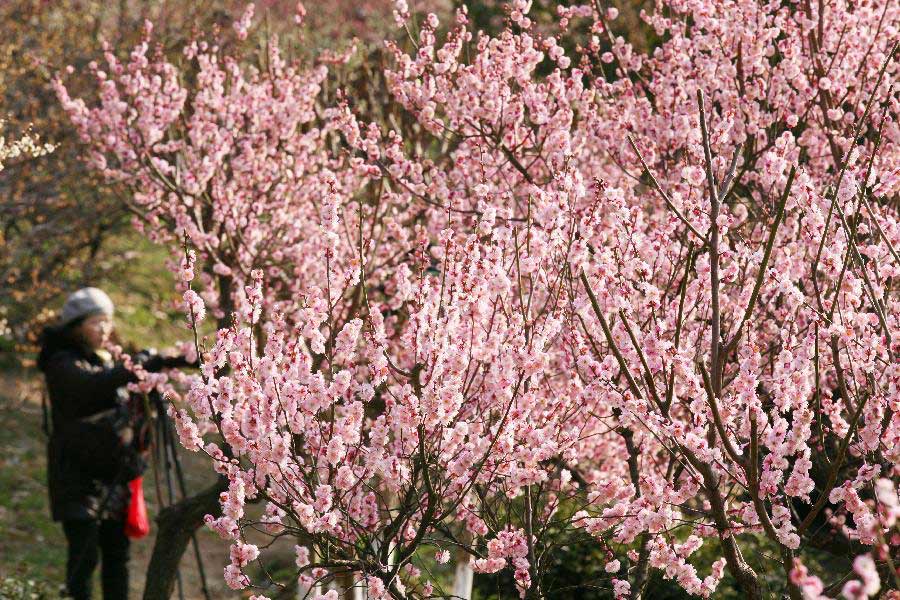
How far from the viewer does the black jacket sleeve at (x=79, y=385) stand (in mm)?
5535

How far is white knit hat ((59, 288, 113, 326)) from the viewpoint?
5641 mm

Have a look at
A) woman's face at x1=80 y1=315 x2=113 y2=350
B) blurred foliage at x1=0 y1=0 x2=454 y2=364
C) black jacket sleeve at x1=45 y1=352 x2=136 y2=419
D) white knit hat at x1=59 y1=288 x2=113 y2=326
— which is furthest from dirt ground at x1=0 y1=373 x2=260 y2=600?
white knit hat at x1=59 y1=288 x2=113 y2=326

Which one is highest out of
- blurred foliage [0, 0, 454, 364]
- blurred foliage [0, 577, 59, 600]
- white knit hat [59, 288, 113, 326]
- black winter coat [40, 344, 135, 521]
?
blurred foliage [0, 0, 454, 364]

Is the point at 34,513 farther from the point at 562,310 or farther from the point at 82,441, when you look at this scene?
the point at 562,310

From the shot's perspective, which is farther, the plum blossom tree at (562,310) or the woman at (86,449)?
the woman at (86,449)

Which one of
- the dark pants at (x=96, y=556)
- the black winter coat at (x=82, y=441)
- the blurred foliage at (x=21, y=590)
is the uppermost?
the black winter coat at (x=82, y=441)

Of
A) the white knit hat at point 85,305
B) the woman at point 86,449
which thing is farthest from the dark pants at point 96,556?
the white knit hat at point 85,305

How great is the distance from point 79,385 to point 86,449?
0.38m

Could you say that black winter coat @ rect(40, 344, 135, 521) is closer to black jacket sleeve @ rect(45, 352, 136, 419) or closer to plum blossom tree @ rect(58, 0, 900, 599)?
black jacket sleeve @ rect(45, 352, 136, 419)

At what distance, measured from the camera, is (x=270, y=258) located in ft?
20.1

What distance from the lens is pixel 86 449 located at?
18.9 feet

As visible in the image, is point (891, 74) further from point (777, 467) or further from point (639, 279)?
point (777, 467)

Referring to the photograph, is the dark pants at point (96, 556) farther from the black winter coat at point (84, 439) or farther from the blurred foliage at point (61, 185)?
the blurred foliage at point (61, 185)

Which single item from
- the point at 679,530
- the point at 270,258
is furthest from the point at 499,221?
the point at 679,530
